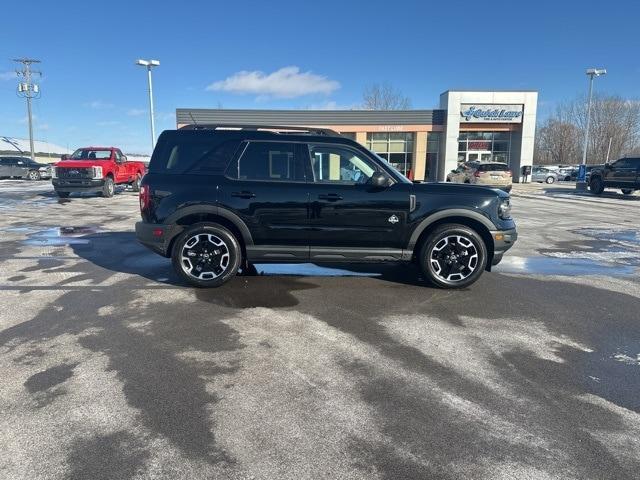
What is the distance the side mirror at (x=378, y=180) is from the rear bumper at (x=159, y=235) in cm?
254

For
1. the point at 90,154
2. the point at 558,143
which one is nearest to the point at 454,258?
the point at 90,154

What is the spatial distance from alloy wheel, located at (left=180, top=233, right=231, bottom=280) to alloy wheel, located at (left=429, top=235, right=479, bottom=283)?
2.71 metres

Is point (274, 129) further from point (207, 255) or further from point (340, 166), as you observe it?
point (207, 255)

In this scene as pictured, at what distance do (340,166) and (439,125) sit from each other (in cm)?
3395

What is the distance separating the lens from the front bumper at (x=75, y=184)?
1823 cm

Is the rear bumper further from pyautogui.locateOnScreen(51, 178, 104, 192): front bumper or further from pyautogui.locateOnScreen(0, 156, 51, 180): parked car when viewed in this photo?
pyautogui.locateOnScreen(0, 156, 51, 180): parked car

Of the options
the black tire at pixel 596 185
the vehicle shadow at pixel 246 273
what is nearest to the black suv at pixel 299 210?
the vehicle shadow at pixel 246 273

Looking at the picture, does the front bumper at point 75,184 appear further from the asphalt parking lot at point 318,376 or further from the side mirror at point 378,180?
the side mirror at point 378,180

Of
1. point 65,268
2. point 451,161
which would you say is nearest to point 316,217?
point 65,268

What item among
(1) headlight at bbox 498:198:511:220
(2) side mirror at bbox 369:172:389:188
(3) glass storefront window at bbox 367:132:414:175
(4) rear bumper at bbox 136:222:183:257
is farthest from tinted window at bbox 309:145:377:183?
(3) glass storefront window at bbox 367:132:414:175

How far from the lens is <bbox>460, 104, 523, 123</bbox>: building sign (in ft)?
119

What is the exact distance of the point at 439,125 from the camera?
37.3 m

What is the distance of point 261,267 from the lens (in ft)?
23.3

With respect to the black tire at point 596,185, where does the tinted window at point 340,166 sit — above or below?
above
